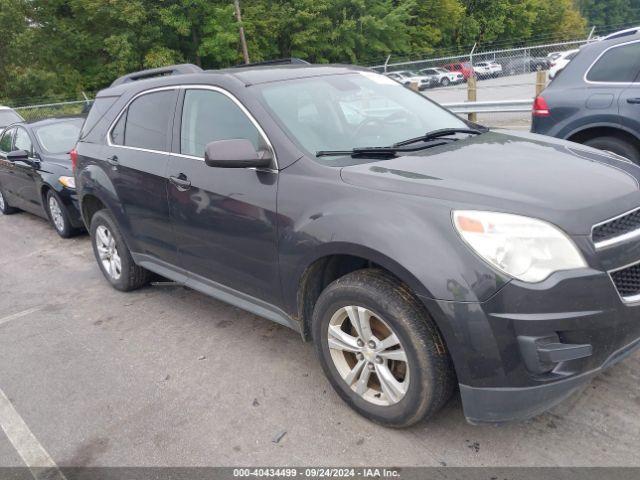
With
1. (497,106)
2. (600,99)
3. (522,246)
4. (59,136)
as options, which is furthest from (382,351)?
(497,106)

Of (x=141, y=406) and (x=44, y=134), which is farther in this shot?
(x=44, y=134)

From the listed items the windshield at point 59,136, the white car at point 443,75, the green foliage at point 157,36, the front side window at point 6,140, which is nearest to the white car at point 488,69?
the white car at point 443,75

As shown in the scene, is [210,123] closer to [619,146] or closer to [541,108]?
[541,108]

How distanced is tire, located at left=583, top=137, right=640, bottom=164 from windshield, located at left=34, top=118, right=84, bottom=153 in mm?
6305

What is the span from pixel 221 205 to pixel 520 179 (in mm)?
1710

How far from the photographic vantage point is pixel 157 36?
35.1 metres

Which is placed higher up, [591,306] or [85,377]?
[591,306]

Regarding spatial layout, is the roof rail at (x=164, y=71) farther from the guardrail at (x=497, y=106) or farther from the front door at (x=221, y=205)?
the guardrail at (x=497, y=106)

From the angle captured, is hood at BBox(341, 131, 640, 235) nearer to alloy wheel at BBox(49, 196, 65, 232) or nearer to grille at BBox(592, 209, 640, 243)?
grille at BBox(592, 209, 640, 243)

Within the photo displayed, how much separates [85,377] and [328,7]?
41.3 m

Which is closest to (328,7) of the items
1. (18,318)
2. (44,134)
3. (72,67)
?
(72,67)

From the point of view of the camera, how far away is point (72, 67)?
3638cm

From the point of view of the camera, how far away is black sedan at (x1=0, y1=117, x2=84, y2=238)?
22.3 feet

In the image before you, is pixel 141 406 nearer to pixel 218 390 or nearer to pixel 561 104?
pixel 218 390
